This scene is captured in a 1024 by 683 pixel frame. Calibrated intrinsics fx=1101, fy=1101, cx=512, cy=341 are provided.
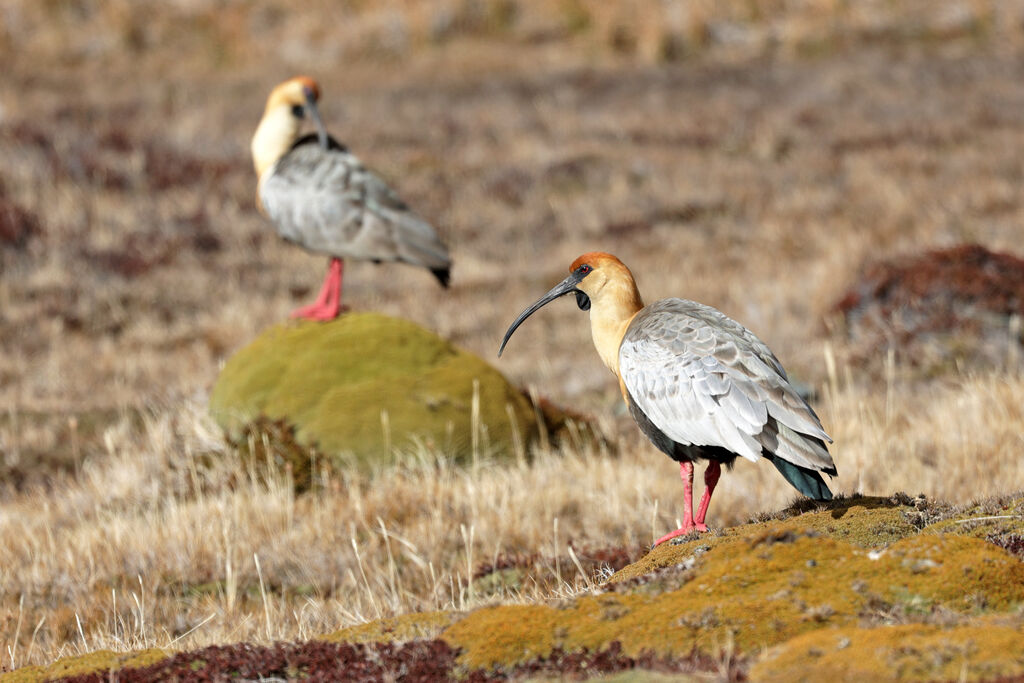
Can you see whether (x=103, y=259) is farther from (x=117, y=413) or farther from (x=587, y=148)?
(x=587, y=148)

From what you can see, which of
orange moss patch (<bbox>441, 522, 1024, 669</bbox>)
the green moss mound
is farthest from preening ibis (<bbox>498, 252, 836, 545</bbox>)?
the green moss mound

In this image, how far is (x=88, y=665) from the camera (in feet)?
11.8

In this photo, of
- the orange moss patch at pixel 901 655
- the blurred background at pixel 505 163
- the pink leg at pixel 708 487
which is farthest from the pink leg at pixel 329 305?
the orange moss patch at pixel 901 655

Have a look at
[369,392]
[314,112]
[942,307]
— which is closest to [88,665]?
[369,392]

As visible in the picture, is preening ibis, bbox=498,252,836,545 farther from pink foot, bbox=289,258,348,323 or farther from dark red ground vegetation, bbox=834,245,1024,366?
dark red ground vegetation, bbox=834,245,1024,366

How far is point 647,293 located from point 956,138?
38.6 feet

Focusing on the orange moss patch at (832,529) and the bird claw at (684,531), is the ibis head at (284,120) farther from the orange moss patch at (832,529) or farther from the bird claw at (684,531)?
the orange moss patch at (832,529)

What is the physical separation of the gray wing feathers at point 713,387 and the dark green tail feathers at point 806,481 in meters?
0.12

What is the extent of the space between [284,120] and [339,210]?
0.94 meters

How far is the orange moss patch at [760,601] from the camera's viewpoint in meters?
3.22

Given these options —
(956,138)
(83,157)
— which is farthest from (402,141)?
(956,138)

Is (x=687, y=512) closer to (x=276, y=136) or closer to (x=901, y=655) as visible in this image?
(x=901, y=655)

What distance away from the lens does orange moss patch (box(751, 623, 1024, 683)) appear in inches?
107

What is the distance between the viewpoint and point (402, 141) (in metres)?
24.4
